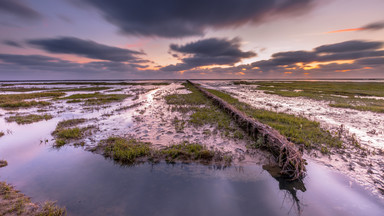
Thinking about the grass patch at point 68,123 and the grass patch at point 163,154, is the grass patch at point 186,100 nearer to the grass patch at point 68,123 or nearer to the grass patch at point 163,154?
the grass patch at point 68,123

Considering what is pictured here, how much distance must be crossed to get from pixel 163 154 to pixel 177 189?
2167mm

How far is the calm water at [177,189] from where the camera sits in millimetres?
4043

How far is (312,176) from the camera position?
5.26 meters

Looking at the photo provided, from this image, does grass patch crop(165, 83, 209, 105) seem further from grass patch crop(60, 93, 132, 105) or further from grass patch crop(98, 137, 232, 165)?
grass patch crop(98, 137, 232, 165)

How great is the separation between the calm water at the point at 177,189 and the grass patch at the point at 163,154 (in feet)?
1.48

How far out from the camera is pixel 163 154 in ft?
22.0

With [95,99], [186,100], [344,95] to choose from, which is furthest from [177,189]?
[344,95]

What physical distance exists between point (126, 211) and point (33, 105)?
24.4 meters

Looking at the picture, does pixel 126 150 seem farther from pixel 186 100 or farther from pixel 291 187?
pixel 186 100

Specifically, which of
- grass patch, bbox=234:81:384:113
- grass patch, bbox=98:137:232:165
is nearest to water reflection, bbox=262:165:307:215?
grass patch, bbox=98:137:232:165

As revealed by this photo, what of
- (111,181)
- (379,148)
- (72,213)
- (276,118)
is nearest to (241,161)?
(111,181)

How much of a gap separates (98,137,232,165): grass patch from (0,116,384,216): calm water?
1.48 feet

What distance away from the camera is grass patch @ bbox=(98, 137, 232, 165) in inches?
250

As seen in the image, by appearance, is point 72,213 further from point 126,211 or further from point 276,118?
point 276,118
